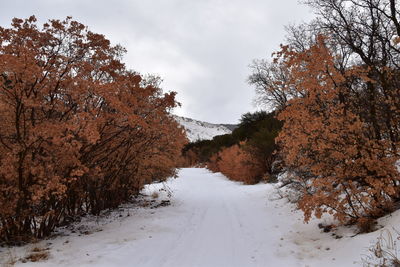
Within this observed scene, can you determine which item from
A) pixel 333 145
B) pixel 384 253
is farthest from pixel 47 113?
pixel 384 253

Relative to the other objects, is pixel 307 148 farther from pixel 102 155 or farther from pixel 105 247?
pixel 102 155

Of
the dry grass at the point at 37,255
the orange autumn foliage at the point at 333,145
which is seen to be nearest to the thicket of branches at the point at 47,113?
the dry grass at the point at 37,255

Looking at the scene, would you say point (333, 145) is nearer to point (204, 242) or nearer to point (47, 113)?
point (204, 242)

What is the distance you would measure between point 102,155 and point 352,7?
826cm

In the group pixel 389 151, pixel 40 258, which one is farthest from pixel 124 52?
pixel 389 151

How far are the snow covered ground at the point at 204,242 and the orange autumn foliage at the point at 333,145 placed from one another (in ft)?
2.09

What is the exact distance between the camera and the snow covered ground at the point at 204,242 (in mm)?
5258

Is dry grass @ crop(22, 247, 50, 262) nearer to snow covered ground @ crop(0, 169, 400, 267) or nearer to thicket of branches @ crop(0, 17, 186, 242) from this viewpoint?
snow covered ground @ crop(0, 169, 400, 267)

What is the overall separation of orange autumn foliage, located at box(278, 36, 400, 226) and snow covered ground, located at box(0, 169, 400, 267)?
2.09 ft

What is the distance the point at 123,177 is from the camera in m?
11.6

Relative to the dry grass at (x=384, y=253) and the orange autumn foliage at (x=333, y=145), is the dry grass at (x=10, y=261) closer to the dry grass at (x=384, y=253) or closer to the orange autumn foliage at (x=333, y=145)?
the orange autumn foliage at (x=333, y=145)

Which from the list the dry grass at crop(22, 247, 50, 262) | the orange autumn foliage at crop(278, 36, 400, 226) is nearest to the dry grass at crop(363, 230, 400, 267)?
the orange autumn foliage at crop(278, 36, 400, 226)

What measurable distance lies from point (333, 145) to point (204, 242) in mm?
3448

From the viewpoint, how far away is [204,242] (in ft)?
21.3
